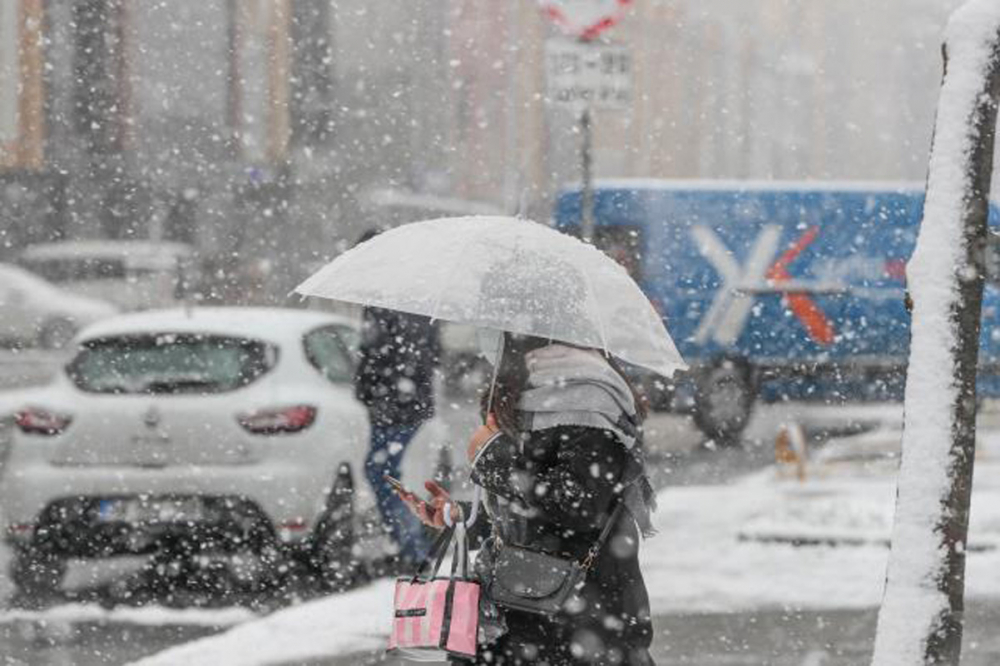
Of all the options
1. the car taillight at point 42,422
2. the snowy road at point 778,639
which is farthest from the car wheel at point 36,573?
the snowy road at point 778,639

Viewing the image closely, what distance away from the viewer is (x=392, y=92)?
3728 cm

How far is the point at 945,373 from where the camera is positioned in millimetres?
5199

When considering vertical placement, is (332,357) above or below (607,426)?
below

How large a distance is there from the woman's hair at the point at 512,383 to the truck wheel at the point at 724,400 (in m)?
13.7

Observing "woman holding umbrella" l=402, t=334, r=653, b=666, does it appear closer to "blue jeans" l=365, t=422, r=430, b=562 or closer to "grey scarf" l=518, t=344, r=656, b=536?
"grey scarf" l=518, t=344, r=656, b=536

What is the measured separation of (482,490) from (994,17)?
214cm

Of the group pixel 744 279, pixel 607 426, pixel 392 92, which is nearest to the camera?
pixel 607 426

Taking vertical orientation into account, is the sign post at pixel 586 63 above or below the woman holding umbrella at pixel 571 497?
above

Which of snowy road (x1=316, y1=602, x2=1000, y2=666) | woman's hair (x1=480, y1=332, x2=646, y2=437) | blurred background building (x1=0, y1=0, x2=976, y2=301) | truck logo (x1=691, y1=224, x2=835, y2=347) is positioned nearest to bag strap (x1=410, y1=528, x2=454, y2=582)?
woman's hair (x1=480, y1=332, x2=646, y2=437)

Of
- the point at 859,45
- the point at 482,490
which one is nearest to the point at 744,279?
the point at 482,490

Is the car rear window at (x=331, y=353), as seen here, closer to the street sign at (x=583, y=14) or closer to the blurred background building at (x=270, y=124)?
the street sign at (x=583, y=14)

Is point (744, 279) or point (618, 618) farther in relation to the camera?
point (744, 279)

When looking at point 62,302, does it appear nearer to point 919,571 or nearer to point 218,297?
point 218,297

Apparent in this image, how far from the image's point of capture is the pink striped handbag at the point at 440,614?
4.03 m
